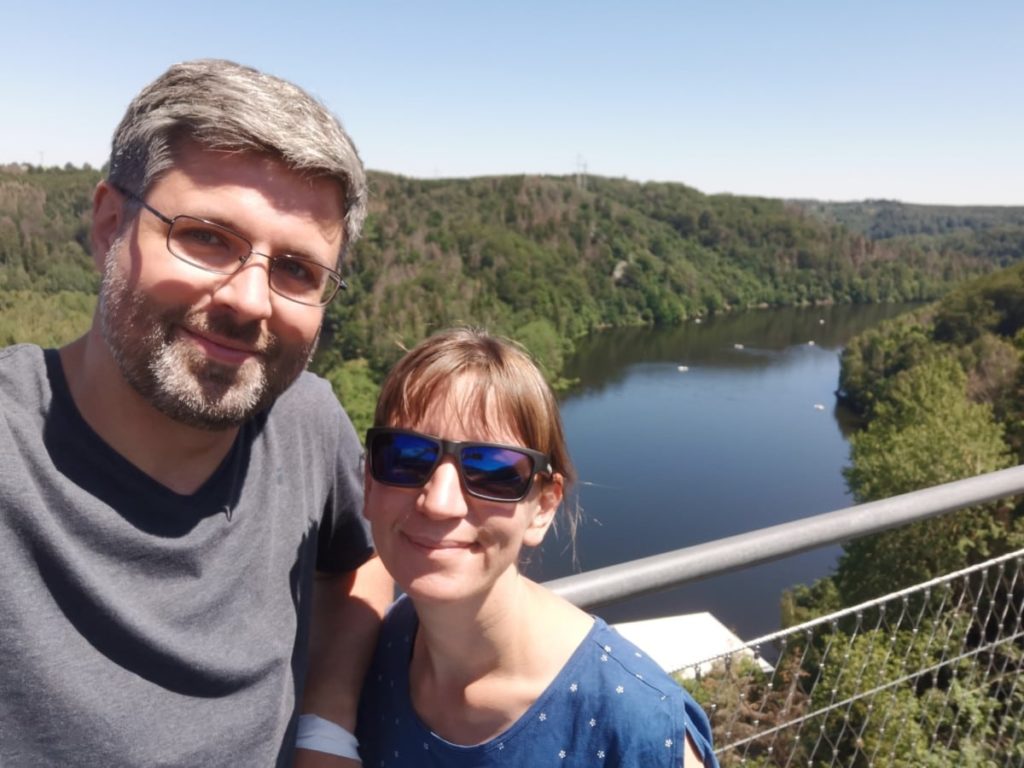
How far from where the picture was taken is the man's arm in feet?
4.30

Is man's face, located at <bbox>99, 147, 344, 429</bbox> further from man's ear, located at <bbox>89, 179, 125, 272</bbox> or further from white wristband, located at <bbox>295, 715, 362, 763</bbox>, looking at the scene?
white wristband, located at <bbox>295, 715, 362, 763</bbox>

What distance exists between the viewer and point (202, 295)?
1168 millimetres

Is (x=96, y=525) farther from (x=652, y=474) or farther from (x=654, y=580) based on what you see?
(x=652, y=474)

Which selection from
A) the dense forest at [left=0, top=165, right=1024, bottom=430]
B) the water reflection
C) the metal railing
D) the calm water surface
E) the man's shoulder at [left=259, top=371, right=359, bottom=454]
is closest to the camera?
the man's shoulder at [left=259, top=371, right=359, bottom=454]

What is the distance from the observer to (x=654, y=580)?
1521 mm

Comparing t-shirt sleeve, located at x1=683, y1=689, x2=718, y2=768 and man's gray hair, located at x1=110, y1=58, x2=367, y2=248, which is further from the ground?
man's gray hair, located at x1=110, y1=58, x2=367, y2=248

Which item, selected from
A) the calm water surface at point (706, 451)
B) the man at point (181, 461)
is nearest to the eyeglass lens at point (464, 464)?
the man at point (181, 461)

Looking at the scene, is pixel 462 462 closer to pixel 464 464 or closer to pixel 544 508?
pixel 464 464

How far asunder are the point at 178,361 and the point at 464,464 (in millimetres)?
428

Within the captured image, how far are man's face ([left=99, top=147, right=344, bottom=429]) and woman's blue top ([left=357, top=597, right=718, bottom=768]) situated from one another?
1.88 feet

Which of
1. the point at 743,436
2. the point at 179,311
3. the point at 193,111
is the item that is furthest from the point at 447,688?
the point at 743,436

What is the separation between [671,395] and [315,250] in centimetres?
5446

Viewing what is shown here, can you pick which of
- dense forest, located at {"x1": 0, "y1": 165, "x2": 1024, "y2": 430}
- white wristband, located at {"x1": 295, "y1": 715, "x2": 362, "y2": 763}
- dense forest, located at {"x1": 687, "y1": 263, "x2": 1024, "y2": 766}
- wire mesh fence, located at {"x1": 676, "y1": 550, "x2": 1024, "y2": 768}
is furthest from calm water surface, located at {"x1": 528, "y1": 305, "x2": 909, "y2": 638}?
white wristband, located at {"x1": 295, "y1": 715, "x2": 362, "y2": 763}

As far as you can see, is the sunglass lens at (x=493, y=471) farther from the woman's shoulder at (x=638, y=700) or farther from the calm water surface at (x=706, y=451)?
the calm water surface at (x=706, y=451)
